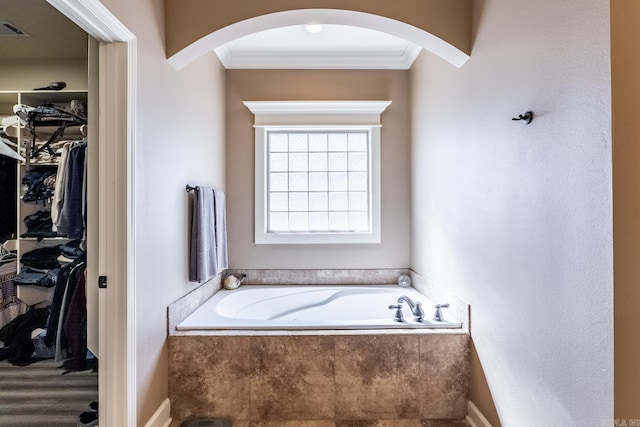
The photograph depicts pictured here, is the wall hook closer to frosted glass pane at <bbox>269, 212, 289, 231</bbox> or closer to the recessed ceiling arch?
the recessed ceiling arch

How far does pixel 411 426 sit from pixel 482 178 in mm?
1475

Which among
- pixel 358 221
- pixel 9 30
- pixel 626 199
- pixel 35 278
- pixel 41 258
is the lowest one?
pixel 35 278

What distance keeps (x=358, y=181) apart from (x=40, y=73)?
9.12ft

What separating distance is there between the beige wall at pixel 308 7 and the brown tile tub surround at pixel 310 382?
1.79 meters

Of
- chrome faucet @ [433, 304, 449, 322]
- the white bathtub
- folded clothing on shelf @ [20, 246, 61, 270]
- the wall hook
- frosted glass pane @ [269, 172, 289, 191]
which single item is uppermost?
the wall hook

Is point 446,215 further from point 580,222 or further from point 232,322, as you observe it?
point 232,322

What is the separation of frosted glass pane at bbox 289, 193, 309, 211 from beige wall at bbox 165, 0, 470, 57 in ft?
5.36

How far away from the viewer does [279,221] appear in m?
3.10

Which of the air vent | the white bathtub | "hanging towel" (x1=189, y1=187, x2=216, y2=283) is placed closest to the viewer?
the air vent

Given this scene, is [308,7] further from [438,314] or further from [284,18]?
[438,314]

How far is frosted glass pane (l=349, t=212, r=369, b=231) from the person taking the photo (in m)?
3.09

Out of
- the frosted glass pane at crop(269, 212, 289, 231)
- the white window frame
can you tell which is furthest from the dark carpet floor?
the frosted glass pane at crop(269, 212, 289, 231)

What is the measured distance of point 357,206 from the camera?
3109 millimetres

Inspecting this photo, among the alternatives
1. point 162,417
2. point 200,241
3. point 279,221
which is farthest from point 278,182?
point 162,417
